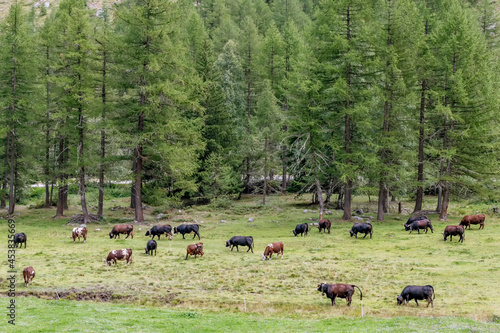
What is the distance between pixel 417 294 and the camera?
18.6m

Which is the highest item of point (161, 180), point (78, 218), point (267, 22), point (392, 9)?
point (267, 22)

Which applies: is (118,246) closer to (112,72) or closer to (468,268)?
(112,72)

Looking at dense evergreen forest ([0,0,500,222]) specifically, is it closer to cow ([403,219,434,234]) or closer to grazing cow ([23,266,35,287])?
cow ([403,219,434,234])

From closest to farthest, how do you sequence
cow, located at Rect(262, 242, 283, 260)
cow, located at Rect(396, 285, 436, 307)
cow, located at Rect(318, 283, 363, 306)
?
1. cow, located at Rect(396, 285, 436, 307)
2. cow, located at Rect(318, 283, 363, 306)
3. cow, located at Rect(262, 242, 283, 260)

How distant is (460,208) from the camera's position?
155ft

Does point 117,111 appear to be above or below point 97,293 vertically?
above

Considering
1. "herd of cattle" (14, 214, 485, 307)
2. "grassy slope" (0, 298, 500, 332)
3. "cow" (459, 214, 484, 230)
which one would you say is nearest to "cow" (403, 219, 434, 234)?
"herd of cattle" (14, 214, 485, 307)

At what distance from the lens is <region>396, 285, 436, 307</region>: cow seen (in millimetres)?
18531

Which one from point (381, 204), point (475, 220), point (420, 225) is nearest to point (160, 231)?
point (420, 225)

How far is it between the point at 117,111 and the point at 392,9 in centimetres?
2701

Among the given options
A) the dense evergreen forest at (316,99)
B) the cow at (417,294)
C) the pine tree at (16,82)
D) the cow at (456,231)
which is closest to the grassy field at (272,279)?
the cow at (417,294)

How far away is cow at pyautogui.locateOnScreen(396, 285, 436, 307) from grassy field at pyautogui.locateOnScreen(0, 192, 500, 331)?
1.08 ft

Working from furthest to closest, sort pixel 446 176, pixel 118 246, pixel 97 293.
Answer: pixel 446 176
pixel 118 246
pixel 97 293

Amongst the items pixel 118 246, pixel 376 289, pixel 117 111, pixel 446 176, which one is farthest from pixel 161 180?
pixel 376 289
